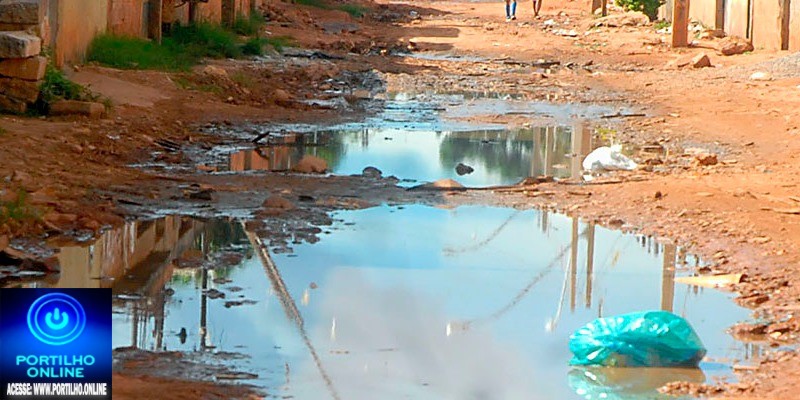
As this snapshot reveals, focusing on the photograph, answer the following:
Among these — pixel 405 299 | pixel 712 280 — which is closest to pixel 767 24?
pixel 712 280

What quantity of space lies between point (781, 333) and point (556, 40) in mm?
25590

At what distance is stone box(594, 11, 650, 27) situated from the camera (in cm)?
3597

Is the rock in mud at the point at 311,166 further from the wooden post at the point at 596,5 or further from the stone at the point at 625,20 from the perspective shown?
the wooden post at the point at 596,5

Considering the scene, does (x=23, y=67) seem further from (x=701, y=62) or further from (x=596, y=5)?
(x=596, y=5)

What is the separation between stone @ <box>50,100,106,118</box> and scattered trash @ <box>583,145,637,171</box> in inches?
192

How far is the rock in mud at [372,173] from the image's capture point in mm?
11594

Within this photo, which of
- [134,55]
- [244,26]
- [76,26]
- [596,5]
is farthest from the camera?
[596,5]

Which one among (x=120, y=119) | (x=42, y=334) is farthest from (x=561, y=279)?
(x=120, y=119)

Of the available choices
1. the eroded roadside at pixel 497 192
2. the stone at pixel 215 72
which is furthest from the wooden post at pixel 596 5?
the stone at pixel 215 72

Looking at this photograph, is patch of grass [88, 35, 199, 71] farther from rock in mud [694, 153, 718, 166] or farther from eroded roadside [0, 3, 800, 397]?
rock in mud [694, 153, 718, 166]

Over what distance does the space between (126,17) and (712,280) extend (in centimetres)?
1247

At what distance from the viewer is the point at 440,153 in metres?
13.3

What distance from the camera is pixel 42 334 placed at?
3773 mm

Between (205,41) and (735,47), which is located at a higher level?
(735,47)
